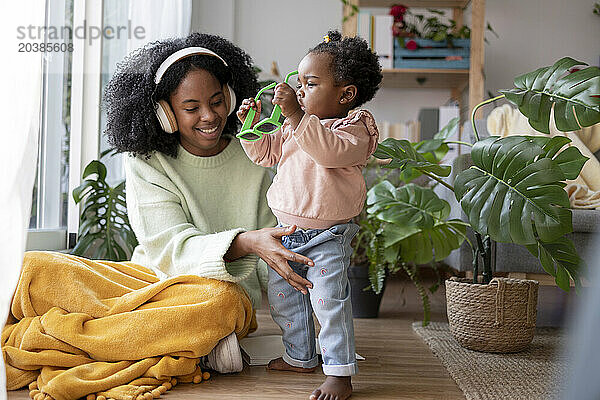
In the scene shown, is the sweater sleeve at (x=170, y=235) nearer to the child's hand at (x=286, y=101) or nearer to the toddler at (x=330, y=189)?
the toddler at (x=330, y=189)

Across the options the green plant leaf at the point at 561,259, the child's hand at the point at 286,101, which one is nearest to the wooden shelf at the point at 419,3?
the green plant leaf at the point at 561,259

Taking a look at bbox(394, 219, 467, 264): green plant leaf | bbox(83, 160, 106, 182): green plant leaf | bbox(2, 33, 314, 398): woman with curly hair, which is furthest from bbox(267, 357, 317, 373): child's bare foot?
bbox(83, 160, 106, 182): green plant leaf

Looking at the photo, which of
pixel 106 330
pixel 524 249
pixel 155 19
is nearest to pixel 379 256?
pixel 524 249

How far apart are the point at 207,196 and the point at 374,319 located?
0.98 m

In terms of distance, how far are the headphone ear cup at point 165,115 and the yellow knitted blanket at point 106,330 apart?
43cm

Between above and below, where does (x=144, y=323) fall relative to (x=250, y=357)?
above

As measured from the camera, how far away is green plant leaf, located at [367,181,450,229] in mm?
2078

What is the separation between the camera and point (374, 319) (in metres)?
2.50

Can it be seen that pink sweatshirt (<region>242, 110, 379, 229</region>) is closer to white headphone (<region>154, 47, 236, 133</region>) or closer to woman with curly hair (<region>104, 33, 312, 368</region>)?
woman with curly hair (<region>104, 33, 312, 368</region>)

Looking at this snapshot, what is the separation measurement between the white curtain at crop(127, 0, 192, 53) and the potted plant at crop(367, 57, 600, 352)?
4.51ft

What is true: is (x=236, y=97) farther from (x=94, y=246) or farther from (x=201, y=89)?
(x=94, y=246)

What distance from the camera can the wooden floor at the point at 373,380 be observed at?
145 centimetres

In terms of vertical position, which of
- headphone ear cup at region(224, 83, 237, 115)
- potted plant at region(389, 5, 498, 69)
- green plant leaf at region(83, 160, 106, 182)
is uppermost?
potted plant at region(389, 5, 498, 69)

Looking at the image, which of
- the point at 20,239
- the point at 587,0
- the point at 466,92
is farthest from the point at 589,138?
the point at 20,239
